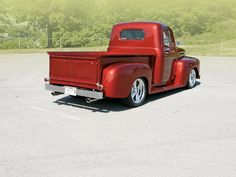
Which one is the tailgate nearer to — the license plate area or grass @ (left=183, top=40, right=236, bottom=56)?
the license plate area

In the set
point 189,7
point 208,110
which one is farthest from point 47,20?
point 208,110

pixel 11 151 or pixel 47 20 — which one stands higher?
pixel 47 20

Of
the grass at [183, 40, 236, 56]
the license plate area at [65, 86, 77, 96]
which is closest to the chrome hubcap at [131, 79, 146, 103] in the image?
the license plate area at [65, 86, 77, 96]

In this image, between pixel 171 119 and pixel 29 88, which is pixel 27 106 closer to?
pixel 29 88

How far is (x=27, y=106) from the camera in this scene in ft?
21.5

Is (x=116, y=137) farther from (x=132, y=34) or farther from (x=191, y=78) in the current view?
(x=191, y=78)

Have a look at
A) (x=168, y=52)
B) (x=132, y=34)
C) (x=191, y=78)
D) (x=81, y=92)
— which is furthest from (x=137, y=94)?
(x=191, y=78)

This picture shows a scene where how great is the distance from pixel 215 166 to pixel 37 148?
2.28m

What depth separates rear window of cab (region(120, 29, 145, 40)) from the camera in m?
7.74

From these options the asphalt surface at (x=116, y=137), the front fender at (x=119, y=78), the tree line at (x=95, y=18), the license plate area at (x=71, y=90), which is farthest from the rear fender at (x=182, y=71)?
the tree line at (x=95, y=18)

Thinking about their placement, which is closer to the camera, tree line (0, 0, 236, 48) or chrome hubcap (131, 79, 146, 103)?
chrome hubcap (131, 79, 146, 103)

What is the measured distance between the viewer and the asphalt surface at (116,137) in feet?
11.7

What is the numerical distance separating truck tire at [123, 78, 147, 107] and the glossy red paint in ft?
0.54

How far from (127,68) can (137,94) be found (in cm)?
82
